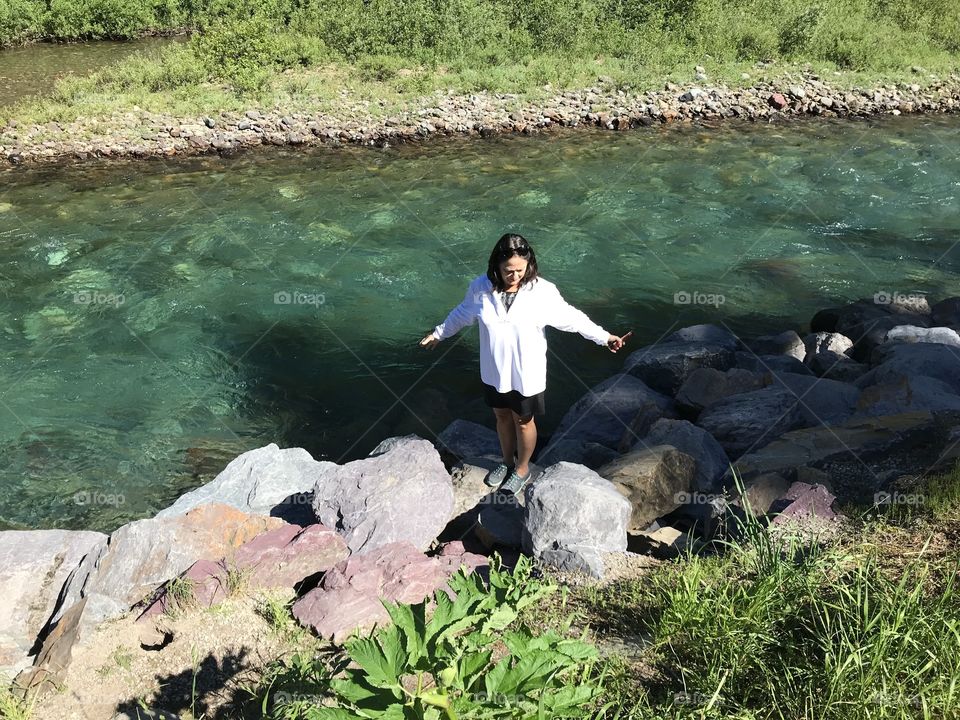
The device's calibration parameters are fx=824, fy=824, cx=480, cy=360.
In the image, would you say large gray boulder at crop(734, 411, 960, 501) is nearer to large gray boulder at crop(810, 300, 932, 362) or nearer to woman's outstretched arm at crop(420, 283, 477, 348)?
woman's outstretched arm at crop(420, 283, 477, 348)

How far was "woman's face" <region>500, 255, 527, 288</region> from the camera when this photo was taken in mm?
4430

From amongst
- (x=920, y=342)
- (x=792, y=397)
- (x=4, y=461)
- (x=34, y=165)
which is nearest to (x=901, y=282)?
(x=920, y=342)

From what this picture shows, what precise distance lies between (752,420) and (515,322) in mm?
2431

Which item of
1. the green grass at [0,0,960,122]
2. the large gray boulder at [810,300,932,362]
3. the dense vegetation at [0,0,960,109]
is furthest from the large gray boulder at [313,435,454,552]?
the dense vegetation at [0,0,960,109]

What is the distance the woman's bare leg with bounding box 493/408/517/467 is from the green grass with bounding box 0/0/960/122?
11.9 metres

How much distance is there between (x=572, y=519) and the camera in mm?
4418

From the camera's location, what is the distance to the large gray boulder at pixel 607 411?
259 inches

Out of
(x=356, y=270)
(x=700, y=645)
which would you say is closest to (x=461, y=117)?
(x=356, y=270)

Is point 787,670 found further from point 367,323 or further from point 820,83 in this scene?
point 820,83

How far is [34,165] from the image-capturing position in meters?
13.1

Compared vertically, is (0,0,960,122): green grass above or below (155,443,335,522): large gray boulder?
above

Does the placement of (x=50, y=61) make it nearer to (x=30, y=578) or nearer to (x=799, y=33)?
(x=799, y=33)

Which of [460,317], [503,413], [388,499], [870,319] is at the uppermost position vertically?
[460,317]

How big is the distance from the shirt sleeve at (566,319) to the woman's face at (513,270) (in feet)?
0.74
